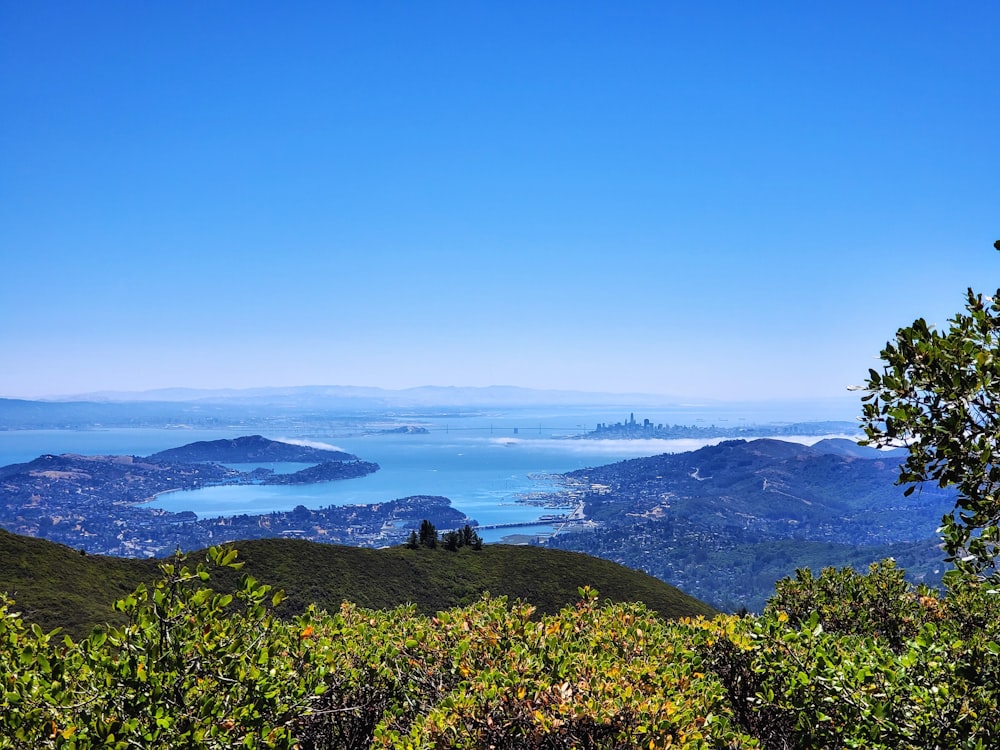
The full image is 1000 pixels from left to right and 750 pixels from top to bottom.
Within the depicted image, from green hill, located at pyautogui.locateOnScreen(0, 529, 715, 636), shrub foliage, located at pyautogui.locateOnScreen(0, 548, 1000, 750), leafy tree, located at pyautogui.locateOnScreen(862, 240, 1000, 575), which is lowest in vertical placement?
green hill, located at pyautogui.locateOnScreen(0, 529, 715, 636)

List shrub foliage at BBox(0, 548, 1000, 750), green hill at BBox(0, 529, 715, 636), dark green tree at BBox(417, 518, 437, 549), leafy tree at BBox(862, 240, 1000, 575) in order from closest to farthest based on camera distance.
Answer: leafy tree at BBox(862, 240, 1000, 575) → shrub foliage at BBox(0, 548, 1000, 750) → green hill at BBox(0, 529, 715, 636) → dark green tree at BBox(417, 518, 437, 549)

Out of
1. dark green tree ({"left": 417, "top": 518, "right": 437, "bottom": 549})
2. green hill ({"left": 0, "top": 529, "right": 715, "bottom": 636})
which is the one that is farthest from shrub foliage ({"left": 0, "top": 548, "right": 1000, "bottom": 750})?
dark green tree ({"left": 417, "top": 518, "right": 437, "bottom": 549})

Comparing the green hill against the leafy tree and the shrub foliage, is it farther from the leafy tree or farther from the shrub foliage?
the leafy tree

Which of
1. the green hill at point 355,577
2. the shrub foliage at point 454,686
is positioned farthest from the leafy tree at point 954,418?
the green hill at point 355,577

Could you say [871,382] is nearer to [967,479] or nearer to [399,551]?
[967,479]

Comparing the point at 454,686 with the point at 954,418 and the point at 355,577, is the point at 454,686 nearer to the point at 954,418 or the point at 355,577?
the point at 954,418

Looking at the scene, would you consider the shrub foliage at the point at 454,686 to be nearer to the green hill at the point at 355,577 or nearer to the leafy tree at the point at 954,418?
the leafy tree at the point at 954,418

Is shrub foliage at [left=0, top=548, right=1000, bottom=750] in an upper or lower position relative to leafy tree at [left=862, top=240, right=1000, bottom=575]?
lower

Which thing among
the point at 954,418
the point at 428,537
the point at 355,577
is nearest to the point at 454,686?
the point at 954,418
